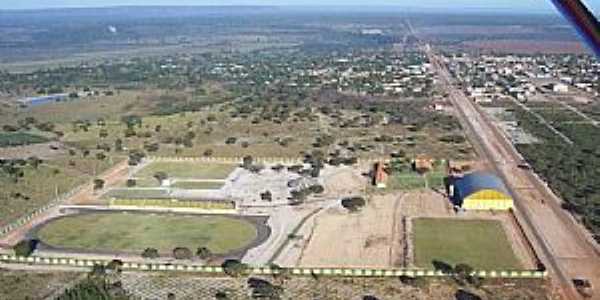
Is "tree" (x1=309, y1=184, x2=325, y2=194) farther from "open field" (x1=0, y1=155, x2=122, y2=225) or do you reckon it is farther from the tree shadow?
"open field" (x1=0, y1=155, x2=122, y2=225)

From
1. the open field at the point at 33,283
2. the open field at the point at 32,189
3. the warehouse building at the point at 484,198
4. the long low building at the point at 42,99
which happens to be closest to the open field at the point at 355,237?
the warehouse building at the point at 484,198

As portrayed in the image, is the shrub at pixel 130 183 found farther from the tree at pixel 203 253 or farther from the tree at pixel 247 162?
the tree at pixel 203 253

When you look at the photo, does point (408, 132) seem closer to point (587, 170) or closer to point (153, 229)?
point (587, 170)

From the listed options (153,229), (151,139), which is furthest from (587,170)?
(151,139)

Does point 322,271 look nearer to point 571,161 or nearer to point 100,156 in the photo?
point 571,161

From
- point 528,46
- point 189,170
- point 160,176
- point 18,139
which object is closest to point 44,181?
point 160,176

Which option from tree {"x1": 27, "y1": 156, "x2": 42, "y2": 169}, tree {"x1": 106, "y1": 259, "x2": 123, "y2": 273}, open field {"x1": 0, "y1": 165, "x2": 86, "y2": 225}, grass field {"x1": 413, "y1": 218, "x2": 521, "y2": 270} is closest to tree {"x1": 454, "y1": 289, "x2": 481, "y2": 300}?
grass field {"x1": 413, "y1": 218, "x2": 521, "y2": 270}
